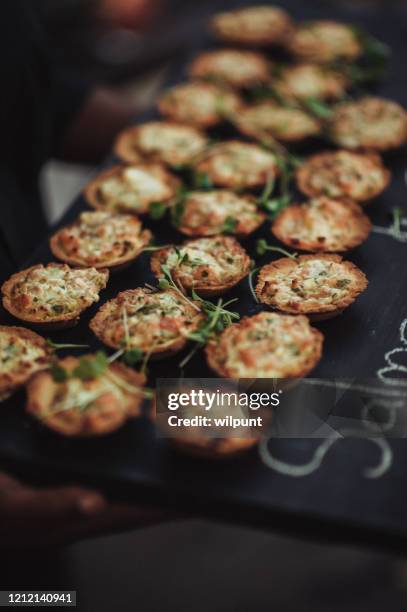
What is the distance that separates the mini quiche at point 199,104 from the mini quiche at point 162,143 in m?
0.09

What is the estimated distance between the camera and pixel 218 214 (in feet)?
8.00

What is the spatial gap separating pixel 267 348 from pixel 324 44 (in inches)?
91.9

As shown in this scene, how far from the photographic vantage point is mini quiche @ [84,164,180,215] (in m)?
2.54

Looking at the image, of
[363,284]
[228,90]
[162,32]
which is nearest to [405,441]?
[363,284]

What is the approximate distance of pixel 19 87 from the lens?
3061mm

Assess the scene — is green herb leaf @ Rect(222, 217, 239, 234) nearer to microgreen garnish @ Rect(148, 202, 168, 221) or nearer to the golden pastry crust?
microgreen garnish @ Rect(148, 202, 168, 221)

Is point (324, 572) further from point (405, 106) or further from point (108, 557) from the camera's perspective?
point (405, 106)

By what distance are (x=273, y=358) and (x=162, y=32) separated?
600cm

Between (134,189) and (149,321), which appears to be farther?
(134,189)

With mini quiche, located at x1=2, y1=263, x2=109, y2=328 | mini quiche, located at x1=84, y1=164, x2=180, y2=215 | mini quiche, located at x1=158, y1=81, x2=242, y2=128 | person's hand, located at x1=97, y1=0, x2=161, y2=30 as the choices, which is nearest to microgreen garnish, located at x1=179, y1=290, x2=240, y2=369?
mini quiche, located at x1=2, y1=263, x2=109, y2=328

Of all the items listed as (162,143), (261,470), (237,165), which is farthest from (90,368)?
(162,143)

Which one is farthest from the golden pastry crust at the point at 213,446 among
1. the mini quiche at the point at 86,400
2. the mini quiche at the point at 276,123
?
the mini quiche at the point at 276,123

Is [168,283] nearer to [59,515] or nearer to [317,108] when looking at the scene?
[59,515]

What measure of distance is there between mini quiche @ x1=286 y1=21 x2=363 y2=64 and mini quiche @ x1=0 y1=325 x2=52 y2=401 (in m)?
2.32
